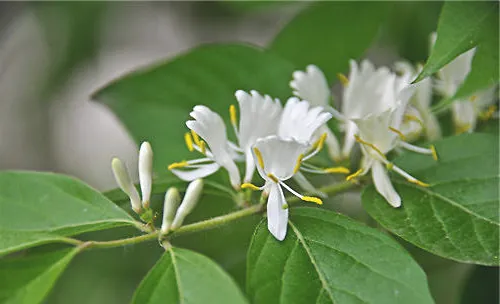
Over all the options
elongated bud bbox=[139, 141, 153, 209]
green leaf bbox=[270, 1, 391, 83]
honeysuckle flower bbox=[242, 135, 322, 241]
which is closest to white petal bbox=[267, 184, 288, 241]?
honeysuckle flower bbox=[242, 135, 322, 241]

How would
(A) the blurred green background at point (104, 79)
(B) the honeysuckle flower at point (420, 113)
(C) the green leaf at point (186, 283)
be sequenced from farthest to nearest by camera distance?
(A) the blurred green background at point (104, 79)
(B) the honeysuckle flower at point (420, 113)
(C) the green leaf at point (186, 283)

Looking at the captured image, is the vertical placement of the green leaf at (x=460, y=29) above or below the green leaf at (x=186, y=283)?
above

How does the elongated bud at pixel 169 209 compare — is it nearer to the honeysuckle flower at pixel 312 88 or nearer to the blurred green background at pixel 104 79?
the honeysuckle flower at pixel 312 88

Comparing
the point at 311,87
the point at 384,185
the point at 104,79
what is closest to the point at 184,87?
the point at 311,87

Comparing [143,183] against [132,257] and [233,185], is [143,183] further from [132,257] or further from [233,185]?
[132,257]

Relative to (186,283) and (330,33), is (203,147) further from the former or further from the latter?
(330,33)

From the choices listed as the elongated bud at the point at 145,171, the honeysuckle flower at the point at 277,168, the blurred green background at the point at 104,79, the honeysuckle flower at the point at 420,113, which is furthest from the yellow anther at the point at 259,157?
the blurred green background at the point at 104,79
